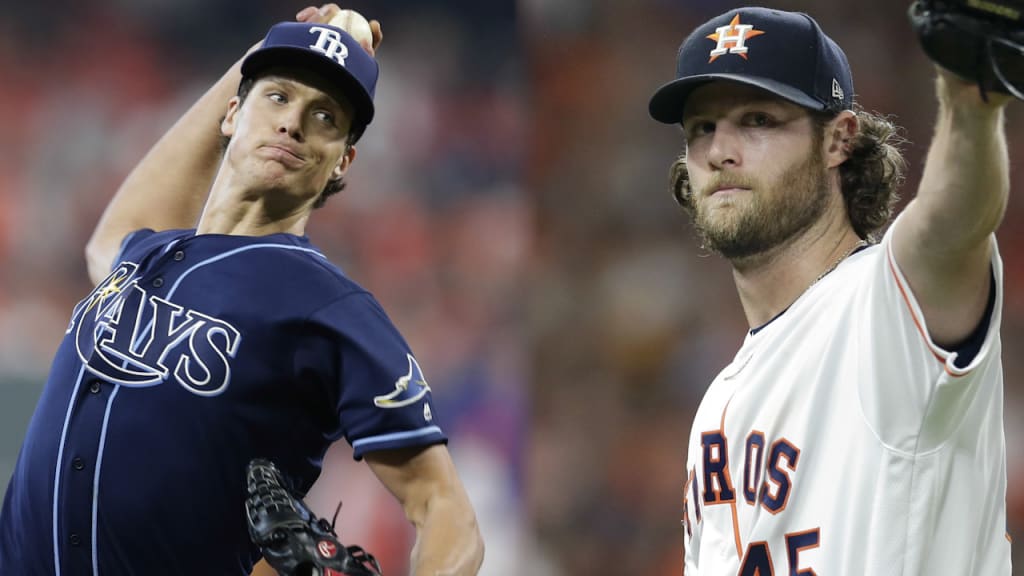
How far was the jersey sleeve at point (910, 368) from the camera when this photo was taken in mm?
1588

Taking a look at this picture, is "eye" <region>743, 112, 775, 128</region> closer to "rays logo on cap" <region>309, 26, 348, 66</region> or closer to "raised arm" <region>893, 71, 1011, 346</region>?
"raised arm" <region>893, 71, 1011, 346</region>

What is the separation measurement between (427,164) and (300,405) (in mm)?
3048

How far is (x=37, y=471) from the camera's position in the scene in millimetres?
2162

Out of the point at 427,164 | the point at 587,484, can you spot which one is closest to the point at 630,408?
the point at 587,484

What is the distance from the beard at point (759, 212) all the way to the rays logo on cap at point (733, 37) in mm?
242

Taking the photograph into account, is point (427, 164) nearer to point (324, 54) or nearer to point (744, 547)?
point (324, 54)

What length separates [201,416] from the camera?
6.86 feet

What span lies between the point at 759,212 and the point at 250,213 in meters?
1.04

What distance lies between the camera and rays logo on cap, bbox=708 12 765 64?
2191mm

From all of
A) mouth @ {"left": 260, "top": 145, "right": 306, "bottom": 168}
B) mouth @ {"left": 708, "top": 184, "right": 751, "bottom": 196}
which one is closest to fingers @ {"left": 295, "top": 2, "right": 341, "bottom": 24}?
mouth @ {"left": 260, "top": 145, "right": 306, "bottom": 168}

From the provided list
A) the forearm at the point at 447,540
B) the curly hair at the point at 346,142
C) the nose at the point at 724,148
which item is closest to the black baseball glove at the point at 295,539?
the forearm at the point at 447,540

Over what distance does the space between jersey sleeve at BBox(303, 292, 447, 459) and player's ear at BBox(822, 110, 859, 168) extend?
0.89 m

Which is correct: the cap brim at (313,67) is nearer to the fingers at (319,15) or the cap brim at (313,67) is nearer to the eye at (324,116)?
the eye at (324,116)

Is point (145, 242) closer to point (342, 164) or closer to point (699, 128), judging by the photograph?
point (342, 164)
